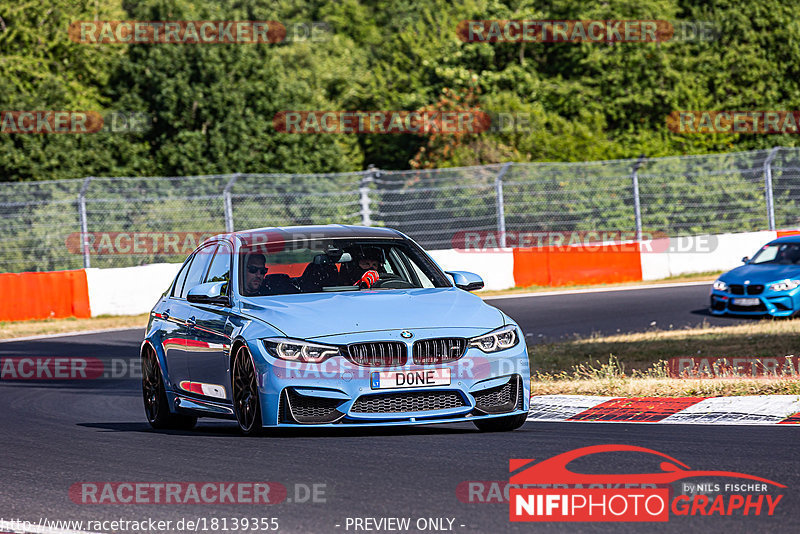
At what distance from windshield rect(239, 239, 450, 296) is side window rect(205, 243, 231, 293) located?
0.20 metres

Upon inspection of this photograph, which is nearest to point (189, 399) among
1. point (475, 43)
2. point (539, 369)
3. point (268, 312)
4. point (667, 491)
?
point (268, 312)

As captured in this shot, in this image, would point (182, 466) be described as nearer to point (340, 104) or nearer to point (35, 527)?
point (35, 527)

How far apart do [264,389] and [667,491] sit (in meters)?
2.85

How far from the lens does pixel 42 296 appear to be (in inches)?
961

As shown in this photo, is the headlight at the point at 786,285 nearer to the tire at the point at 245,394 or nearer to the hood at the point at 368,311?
the hood at the point at 368,311

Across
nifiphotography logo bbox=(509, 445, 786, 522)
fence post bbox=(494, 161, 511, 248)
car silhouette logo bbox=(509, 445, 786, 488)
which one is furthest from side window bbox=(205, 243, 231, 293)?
fence post bbox=(494, 161, 511, 248)

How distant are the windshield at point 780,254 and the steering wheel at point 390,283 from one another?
41.0 ft

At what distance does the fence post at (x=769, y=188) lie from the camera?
29812mm

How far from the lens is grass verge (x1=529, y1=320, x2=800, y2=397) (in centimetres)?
1065

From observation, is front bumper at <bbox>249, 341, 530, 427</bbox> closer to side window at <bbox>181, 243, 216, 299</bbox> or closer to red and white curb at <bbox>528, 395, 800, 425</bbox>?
red and white curb at <bbox>528, 395, 800, 425</bbox>

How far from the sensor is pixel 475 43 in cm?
5066

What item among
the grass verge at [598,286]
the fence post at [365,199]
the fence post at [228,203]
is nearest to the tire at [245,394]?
the fence post at [228,203]

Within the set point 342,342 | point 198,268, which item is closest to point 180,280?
point 198,268

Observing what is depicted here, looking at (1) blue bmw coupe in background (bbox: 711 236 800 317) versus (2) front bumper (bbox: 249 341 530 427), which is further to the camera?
(1) blue bmw coupe in background (bbox: 711 236 800 317)
